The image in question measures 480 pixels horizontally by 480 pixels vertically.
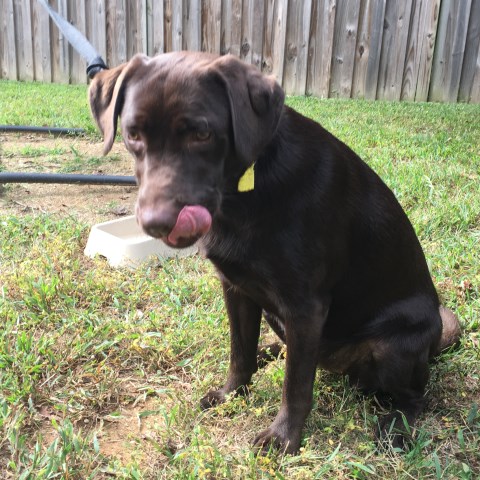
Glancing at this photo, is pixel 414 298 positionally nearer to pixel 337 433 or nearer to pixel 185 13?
pixel 337 433

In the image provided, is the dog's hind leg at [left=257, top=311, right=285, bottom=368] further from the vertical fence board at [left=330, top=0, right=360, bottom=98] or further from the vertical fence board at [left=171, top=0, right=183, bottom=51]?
the vertical fence board at [left=171, top=0, right=183, bottom=51]

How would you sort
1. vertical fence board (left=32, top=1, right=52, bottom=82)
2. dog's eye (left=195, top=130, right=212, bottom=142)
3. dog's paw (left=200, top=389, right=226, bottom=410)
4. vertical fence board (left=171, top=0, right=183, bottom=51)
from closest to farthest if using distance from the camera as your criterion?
dog's eye (left=195, top=130, right=212, bottom=142)
dog's paw (left=200, top=389, right=226, bottom=410)
vertical fence board (left=171, top=0, right=183, bottom=51)
vertical fence board (left=32, top=1, right=52, bottom=82)

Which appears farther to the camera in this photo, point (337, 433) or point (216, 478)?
point (337, 433)

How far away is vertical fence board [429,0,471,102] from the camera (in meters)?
7.05

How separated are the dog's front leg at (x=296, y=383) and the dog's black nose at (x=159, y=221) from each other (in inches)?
23.3

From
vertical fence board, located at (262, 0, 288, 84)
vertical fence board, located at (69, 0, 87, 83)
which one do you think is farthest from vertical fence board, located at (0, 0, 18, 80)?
vertical fence board, located at (262, 0, 288, 84)

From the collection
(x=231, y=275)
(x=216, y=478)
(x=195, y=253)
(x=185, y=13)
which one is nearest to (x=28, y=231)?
(x=195, y=253)

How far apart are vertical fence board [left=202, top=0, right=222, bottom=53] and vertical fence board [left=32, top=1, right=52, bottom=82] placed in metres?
2.25

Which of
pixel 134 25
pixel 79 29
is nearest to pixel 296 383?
pixel 134 25

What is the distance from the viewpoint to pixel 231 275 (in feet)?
6.24

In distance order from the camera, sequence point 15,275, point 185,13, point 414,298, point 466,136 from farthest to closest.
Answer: point 185,13, point 466,136, point 15,275, point 414,298

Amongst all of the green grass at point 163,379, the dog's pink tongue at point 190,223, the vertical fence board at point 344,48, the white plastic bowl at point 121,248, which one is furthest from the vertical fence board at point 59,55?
the dog's pink tongue at point 190,223

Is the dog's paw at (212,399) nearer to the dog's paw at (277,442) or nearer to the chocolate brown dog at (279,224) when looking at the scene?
the chocolate brown dog at (279,224)

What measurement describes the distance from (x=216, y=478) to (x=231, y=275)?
63cm
